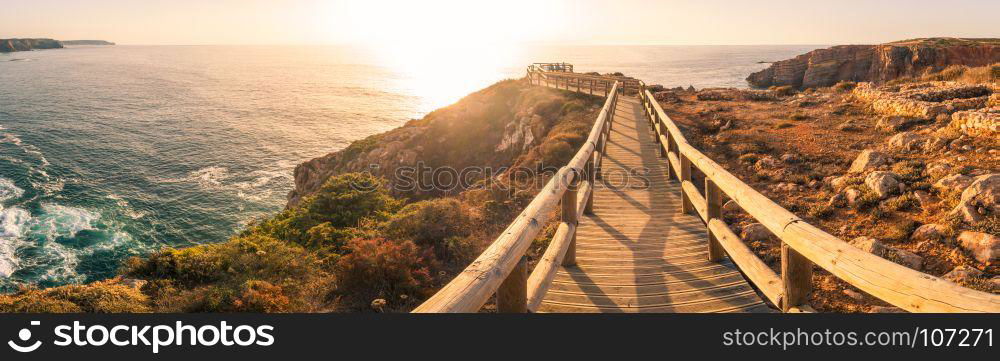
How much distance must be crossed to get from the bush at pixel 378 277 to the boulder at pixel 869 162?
27.2ft

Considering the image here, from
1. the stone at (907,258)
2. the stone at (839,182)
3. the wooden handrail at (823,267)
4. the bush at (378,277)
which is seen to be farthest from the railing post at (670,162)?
the bush at (378,277)

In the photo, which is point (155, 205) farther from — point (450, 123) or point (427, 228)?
point (427, 228)

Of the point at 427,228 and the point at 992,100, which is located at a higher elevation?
the point at 992,100

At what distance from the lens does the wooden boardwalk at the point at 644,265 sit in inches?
168

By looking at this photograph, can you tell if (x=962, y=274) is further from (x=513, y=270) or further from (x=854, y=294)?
(x=513, y=270)

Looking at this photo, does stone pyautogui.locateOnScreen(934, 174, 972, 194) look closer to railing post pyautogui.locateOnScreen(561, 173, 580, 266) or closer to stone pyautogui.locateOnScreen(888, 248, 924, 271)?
stone pyautogui.locateOnScreen(888, 248, 924, 271)

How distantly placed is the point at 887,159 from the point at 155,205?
115 feet

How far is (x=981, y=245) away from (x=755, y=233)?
2.35 metres

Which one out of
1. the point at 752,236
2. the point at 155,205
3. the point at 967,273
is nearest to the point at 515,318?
the point at 967,273

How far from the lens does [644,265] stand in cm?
518

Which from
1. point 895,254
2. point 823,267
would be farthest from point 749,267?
point 895,254

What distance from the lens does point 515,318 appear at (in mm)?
2301

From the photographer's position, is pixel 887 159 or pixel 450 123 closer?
pixel 887 159

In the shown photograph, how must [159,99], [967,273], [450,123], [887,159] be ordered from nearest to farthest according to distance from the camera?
[967,273]
[887,159]
[450,123]
[159,99]
